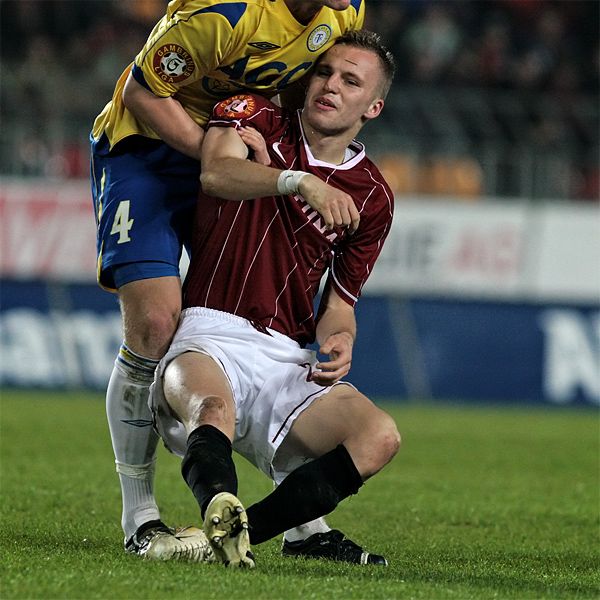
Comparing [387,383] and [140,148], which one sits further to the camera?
[387,383]

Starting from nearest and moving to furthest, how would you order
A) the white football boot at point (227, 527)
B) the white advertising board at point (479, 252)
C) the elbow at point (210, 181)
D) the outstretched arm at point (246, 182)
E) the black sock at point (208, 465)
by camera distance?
the white football boot at point (227, 527)
the black sock at point (208, 465)
the outstretched arm at point (246, 182)
the elbow at point (210, 181)
the white advertising board at point (479, 252)

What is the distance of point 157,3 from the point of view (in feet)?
57.9

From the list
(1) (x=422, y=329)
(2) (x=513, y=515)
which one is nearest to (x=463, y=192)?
(1) (x=422, y=329)

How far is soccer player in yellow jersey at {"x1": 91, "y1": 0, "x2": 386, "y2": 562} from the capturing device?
5180 millimetres

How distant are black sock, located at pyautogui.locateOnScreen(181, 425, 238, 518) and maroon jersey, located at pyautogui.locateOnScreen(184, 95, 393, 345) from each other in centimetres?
73

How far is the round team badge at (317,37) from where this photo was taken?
5363mm

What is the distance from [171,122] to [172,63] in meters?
0.23

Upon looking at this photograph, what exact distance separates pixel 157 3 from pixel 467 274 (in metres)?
5.61

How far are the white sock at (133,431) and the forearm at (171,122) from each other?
0.87m

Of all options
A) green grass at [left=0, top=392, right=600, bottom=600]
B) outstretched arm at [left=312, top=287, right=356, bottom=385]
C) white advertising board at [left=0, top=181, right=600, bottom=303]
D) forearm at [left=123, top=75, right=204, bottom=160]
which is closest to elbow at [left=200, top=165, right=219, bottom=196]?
forearm at [left=123, top=75, right=204, bottom=160]

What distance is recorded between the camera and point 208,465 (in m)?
4.43

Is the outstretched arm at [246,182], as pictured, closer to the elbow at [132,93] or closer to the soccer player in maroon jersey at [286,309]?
the soccer player in maroon jersey at [286,309]

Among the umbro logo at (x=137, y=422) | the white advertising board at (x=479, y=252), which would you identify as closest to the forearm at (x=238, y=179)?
the umbro logo at (x=137, y=422)

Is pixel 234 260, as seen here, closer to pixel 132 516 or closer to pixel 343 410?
pixel 343 410
